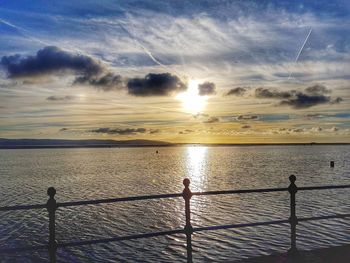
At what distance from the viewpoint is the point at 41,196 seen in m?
41.0

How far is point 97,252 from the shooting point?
17.8 metres

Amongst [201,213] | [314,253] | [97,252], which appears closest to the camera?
[314,253]

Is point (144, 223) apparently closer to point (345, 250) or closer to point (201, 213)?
point (201, 213)

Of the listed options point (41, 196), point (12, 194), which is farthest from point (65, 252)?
point (12, 194)

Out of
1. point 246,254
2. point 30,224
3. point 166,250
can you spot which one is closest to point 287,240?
point 246,254

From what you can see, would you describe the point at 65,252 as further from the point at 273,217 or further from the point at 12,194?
the point at 12,194

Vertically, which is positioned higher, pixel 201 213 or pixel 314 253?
pixel 314 253

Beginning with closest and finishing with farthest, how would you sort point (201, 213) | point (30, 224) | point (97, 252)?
1. point (97, 252)
2. point (30, 224)
3. point (201, 213)

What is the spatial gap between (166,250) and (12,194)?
99.5 feet

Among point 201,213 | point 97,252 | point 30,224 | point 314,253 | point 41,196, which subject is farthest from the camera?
point 41,196

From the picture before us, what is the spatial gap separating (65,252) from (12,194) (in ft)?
91.0

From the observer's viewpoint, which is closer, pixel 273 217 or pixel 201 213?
pixel 273 217

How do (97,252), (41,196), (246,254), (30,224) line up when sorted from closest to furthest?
(246,254) → (97,252) → (30,224) → (41,196)

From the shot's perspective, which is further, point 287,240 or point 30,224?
point 30,224
